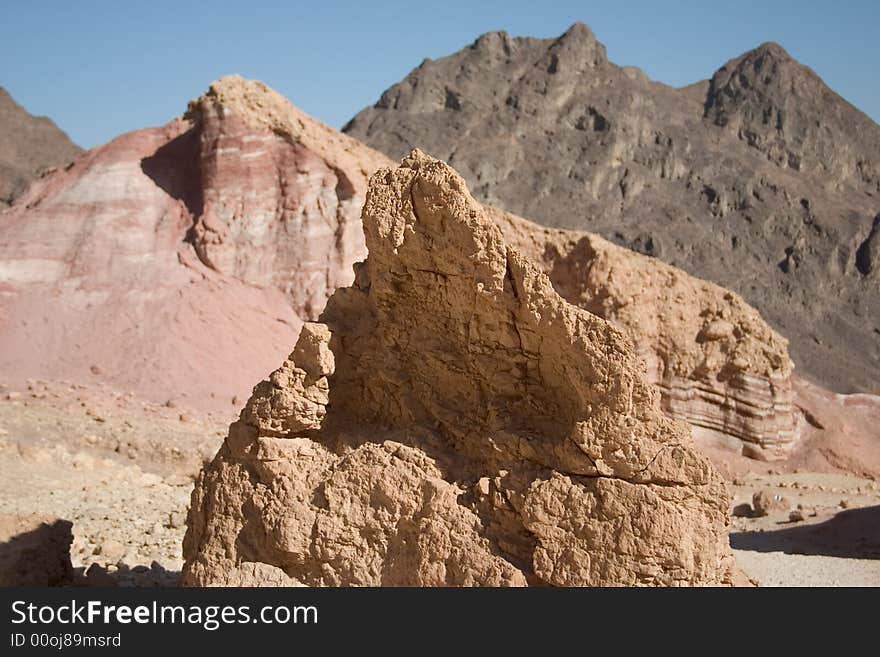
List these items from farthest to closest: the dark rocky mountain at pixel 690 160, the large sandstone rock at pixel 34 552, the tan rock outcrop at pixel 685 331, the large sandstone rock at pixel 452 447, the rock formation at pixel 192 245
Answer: the dark rocky mountain at pixel 690 160, the tan rock outcrop at pixel 685 331, the rock formation at pixel 192 245, the large sandstone rock at pixel 34 552, the large sandstone rock at pixel 452 447

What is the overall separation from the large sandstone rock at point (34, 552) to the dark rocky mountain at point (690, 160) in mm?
32334

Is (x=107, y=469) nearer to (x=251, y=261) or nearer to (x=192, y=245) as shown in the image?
(x=192, y=245)

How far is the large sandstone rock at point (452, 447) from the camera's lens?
5328 millimetres

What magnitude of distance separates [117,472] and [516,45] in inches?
1586

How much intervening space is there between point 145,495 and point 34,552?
4.60 meters

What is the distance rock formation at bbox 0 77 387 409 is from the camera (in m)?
17.3

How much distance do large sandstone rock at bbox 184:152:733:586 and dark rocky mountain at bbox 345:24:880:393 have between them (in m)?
32.1

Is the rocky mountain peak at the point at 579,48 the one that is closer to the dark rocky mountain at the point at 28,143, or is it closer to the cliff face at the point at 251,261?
the dark rocky mountain at the point at 28,143

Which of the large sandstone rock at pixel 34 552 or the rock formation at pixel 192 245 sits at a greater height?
the rock formation at pixel 192 245

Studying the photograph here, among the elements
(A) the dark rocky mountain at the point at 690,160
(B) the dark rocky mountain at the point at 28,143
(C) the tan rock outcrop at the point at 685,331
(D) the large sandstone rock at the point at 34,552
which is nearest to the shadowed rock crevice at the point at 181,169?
(C) the tan rock outcrop at the point at 685,331

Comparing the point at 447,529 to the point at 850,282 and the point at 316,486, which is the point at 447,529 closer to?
the point at 316,486

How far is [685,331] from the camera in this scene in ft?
62.7

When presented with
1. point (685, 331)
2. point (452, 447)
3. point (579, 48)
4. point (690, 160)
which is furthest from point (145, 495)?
point (579, 48)

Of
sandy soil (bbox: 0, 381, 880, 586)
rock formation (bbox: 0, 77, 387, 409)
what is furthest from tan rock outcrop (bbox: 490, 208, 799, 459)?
rock formation (bbox: 0, 77, 387, 409)
